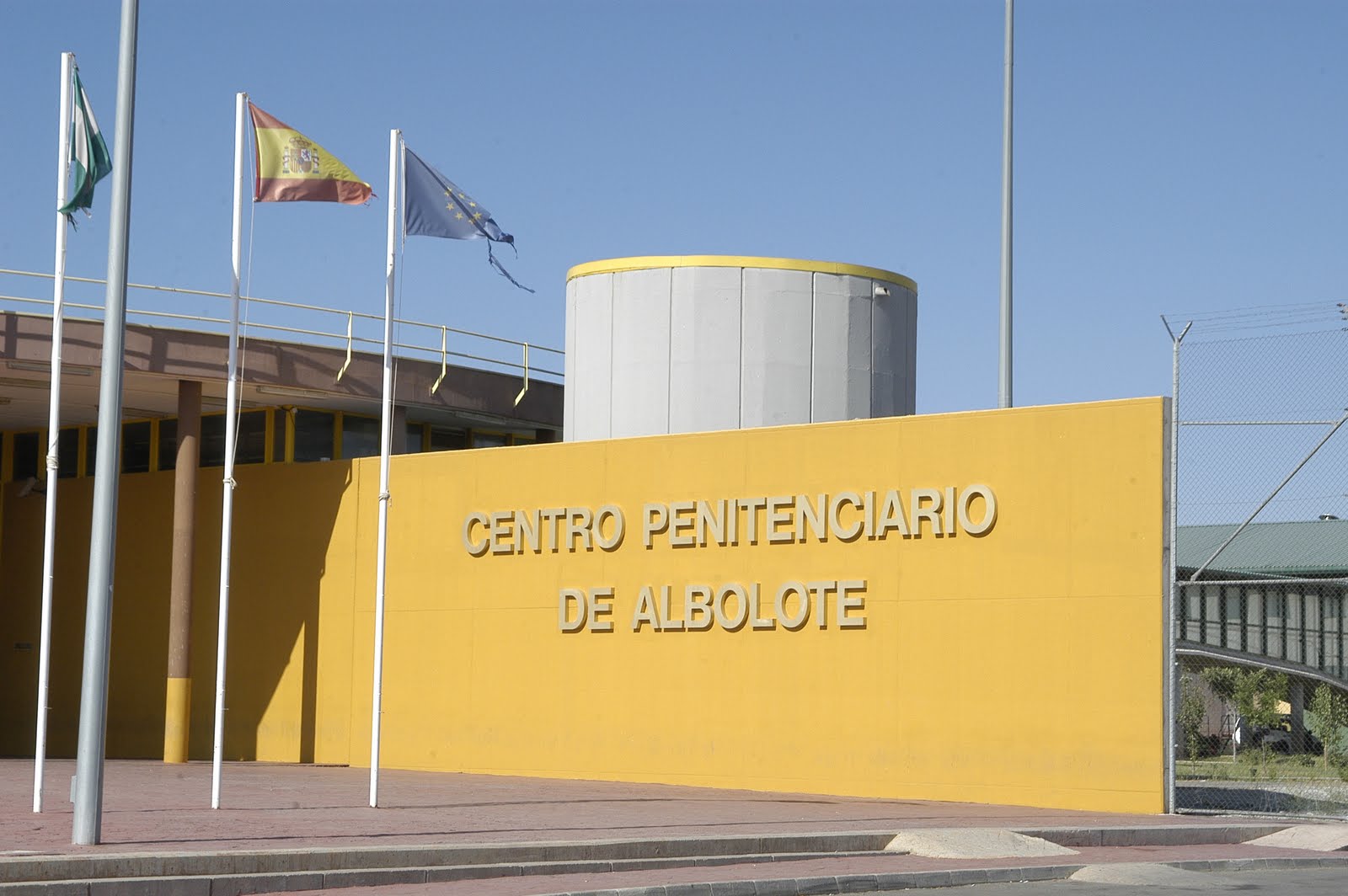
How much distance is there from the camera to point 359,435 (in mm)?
28891

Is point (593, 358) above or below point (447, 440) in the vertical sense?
A: above

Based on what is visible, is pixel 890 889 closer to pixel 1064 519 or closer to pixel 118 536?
pixel 1064 519

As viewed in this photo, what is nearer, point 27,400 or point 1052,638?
point 1052,638

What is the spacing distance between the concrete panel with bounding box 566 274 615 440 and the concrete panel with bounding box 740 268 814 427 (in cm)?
208

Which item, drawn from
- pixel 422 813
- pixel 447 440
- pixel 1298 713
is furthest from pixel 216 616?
pixel 1298 713

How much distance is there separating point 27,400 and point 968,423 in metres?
16.2

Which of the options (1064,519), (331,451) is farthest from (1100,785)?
(331,451)

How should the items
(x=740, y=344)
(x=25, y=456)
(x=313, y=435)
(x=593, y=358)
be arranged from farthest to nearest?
1. (x=25, y=456)
2. (x=313, y=435)
3. (x=593, y=358)
4. (x=740, y=344)

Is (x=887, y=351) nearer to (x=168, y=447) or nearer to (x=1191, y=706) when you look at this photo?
(x=1191, y=706)

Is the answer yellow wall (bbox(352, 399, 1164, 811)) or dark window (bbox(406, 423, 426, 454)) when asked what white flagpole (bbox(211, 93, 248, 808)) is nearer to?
yellow wall (bbox(352, 399, 1164, 811))

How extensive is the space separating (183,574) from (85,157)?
1121cm

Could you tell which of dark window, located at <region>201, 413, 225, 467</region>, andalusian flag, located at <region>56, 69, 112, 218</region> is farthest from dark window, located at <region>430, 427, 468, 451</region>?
andalusian flag, located at <region>56, 69, 112, 218</region>

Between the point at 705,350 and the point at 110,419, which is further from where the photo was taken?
the point at 705,350

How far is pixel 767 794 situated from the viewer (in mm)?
19859
